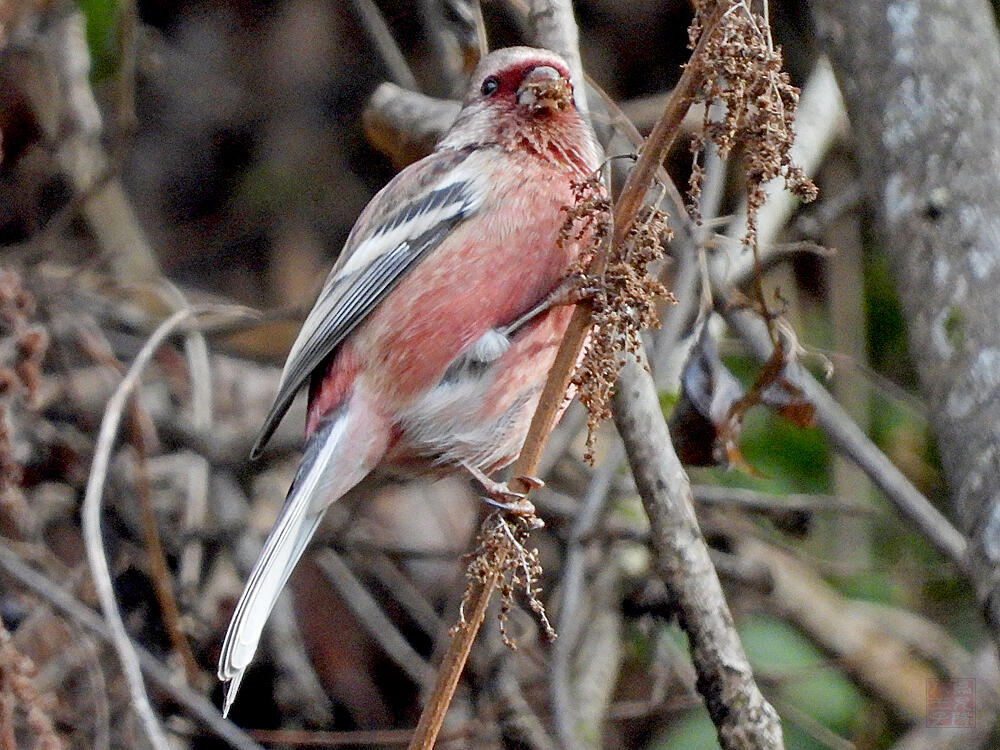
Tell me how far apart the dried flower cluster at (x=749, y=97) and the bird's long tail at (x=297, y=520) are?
1372 millimetres

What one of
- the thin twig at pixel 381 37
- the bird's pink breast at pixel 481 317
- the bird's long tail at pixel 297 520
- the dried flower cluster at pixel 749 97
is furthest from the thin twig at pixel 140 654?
the dried flower cluster at pixel 749 97

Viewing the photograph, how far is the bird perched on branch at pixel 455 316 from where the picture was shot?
322 centimetres

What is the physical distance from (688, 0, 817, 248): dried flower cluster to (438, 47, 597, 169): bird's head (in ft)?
4.00

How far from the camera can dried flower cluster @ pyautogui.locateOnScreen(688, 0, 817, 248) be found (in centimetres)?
208

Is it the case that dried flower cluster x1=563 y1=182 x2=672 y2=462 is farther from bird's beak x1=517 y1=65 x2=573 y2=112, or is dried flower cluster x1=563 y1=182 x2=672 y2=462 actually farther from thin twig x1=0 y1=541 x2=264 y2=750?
thin twig x1=0 y1=541 x2=264 y2=750

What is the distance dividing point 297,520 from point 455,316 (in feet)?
2.11

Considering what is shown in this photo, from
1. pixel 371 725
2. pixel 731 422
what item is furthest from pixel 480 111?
pixel 371 725

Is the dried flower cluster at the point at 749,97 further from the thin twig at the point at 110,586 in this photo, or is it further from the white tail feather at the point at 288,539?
the thin twig at the point at 110,586

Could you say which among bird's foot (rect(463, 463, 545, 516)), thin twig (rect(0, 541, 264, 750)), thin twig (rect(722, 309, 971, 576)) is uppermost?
bird's foot (rect(463, 463, 545, 516))

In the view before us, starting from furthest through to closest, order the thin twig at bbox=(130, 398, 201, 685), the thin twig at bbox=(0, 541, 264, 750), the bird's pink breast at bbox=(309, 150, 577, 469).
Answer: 1. the thin twig at bbox=(130, 398, 201, 685)
2. the thin twig at bbox=(0, 541, 264, 750)
3. the bird's pink breast at bbox=(309, 150, 577, 469)

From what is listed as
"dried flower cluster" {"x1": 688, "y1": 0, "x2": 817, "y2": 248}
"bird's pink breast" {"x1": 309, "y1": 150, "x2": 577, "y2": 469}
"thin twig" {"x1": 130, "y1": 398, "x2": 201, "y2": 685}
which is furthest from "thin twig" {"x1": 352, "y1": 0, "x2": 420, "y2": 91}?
"dried flower cluster" {"x1": 688, "y1": 0, "x2": 817, "y2": 248}

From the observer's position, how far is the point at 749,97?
2.12 m

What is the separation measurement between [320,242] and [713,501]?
2577 millimetres

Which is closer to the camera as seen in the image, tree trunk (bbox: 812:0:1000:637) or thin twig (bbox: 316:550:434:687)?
tree trunk (bbox: 812:0:1000:637)
